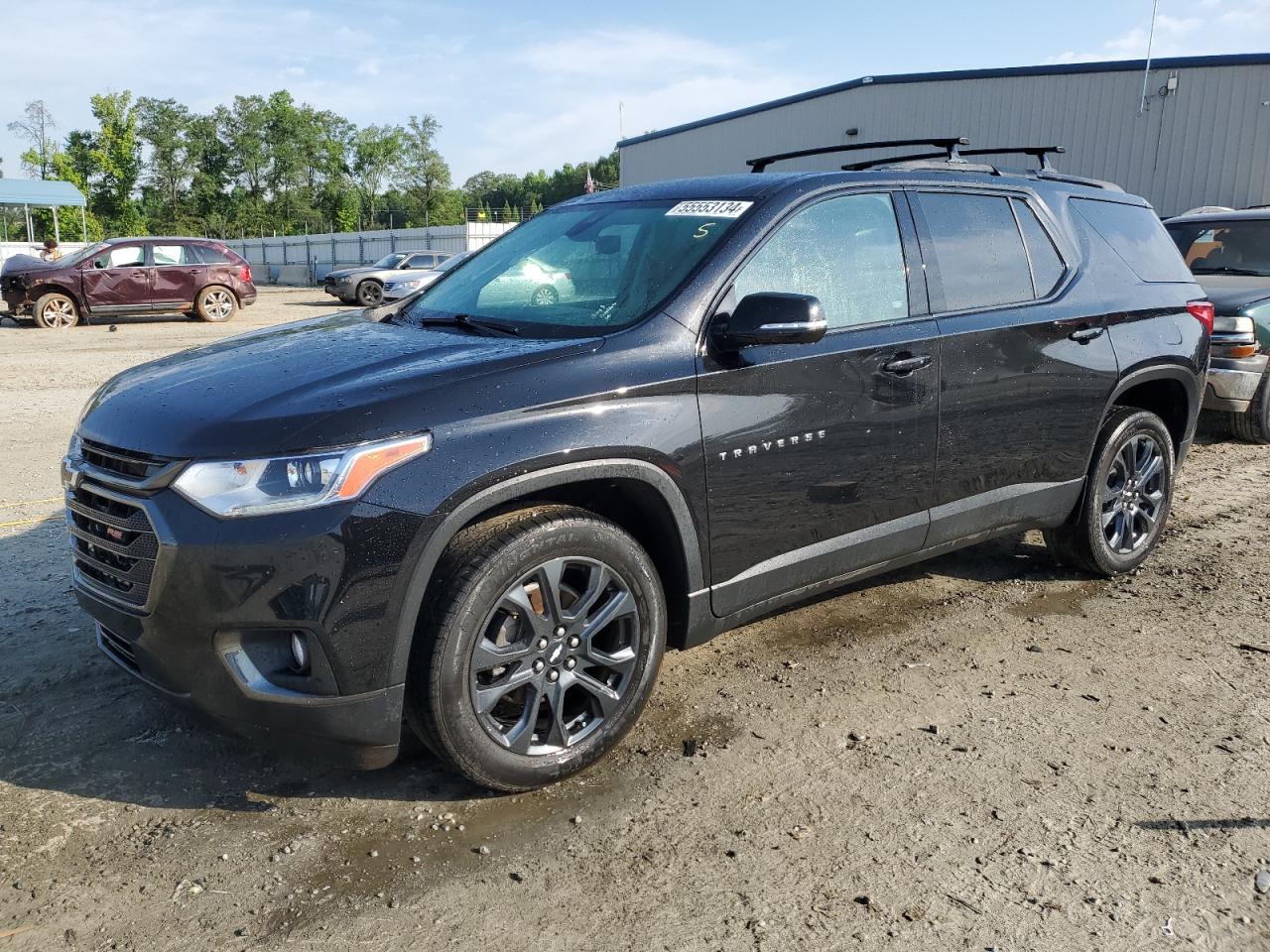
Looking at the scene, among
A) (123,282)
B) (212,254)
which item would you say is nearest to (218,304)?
(212,254)

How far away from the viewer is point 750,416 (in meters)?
3.30

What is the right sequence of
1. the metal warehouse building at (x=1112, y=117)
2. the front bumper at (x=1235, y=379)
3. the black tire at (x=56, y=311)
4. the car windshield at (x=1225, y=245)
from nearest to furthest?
the front bumper at (x=1235, y=379) < the car windshield at (x=1225, y=245) < the black tire at (x=56, y=311) < the metal warehouse building at (x=1112, y=117)

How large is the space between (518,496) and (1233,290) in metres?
7.67

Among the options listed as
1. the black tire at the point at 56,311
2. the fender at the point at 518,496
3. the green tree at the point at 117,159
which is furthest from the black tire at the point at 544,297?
the green tree at the point at 117,159

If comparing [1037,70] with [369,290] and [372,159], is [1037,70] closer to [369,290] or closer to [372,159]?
[369,290]

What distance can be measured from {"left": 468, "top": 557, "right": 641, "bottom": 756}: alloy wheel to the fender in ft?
0.71

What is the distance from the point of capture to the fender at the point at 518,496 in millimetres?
2701

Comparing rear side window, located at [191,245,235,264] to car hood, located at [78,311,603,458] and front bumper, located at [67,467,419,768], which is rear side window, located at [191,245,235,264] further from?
front bumper, located at [67,467,419,768]

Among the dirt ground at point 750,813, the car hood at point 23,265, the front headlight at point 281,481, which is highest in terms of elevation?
the car hood at point 23,265

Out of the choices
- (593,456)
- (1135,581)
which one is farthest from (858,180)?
(1135,581)

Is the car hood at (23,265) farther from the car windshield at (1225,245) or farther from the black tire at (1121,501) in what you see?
the black tire at (1121,501)

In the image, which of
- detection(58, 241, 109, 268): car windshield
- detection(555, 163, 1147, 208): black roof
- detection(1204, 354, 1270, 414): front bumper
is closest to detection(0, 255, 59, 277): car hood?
detection(58, 241, 109, 268): car windshield

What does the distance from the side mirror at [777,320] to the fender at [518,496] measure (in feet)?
1.70

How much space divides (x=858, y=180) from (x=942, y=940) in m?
2.59
